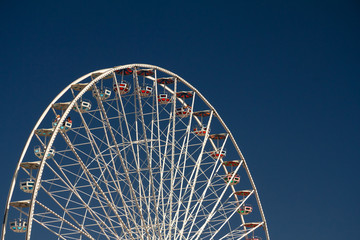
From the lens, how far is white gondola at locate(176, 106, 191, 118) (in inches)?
1869

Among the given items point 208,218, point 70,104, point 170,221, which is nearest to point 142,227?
point 170,221

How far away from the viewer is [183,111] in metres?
47.5

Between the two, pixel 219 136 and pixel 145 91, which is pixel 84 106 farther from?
pixel 219 136

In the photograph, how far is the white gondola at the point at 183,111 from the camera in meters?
47.5

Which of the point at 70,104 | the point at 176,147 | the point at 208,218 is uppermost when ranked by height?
the point at 70,104

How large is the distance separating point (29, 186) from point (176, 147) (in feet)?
31.2

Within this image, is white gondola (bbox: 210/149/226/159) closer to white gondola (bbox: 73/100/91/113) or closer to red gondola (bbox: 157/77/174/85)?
red gondola (bbox: 157/77/174/85)

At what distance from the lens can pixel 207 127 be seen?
47781mm

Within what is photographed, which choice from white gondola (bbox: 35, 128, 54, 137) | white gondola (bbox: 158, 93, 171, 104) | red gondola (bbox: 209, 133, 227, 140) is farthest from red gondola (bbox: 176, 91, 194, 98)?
white gondola (bbox: 35, 128, 54, 137)

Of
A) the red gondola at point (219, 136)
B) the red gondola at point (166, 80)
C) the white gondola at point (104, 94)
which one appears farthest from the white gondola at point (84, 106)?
the red gondola at point (219, 136)

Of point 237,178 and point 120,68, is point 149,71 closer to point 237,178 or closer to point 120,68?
point 120,68

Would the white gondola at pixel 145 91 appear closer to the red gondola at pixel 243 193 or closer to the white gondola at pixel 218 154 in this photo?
the white gondola at pixel 218 154

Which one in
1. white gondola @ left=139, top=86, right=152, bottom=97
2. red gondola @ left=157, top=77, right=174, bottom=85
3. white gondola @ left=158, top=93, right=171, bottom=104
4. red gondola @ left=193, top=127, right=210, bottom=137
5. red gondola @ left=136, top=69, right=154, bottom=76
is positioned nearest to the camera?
red gondola @ left=136, top=69, right=154, bottom=76

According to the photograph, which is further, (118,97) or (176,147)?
(176,147)
